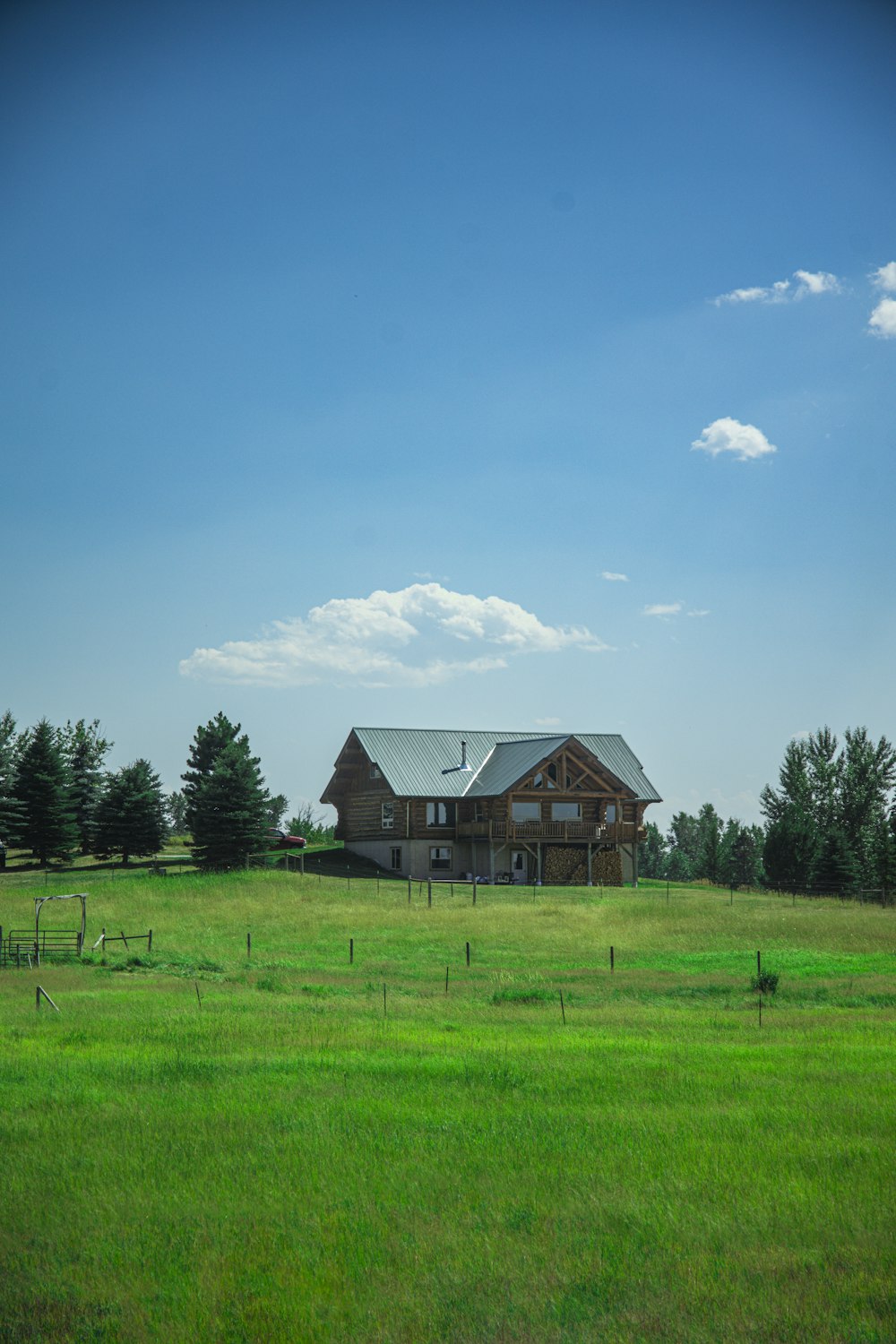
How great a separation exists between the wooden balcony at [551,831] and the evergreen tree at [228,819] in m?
13.0

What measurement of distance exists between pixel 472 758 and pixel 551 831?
1011cm

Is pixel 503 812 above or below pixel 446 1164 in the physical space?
above

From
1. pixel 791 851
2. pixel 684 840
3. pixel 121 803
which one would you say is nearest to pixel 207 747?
pixel 121 803

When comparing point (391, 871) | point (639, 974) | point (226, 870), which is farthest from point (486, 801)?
point (639, 974)

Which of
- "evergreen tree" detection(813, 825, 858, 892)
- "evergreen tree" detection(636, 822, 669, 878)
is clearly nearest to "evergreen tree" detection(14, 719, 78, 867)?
"evergreen tree" detection(813, 825, 858, 892)

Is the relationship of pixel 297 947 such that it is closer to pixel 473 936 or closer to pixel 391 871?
pixel 473 936

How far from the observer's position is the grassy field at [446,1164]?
8.97 meters

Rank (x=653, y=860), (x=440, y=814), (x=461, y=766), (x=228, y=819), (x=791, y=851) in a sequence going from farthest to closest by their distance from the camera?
(x=653, y=860)
(x=791, y=851)
(x=461, y=766)
(x=440, y=814)
(x=228, y=819)

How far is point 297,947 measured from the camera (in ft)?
131

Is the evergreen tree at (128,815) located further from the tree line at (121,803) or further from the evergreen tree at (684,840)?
the evergreen tree at (684,840)

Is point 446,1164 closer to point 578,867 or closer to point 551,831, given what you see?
point 551,831

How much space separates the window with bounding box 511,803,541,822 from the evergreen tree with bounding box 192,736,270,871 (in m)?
15.6

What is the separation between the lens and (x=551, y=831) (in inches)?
2714

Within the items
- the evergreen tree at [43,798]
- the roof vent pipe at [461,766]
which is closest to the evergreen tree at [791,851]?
the roof vent pipe at [461,766]
